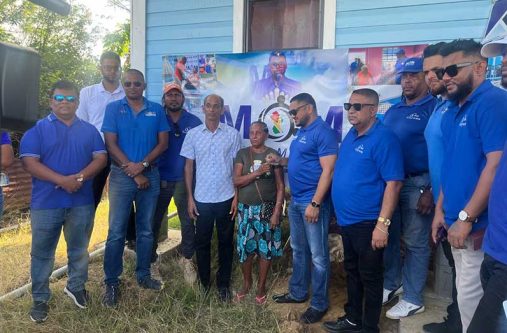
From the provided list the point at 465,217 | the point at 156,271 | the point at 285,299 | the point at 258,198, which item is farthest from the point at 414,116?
the point at 156,271

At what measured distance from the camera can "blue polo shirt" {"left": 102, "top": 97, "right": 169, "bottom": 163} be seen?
11.8 ft

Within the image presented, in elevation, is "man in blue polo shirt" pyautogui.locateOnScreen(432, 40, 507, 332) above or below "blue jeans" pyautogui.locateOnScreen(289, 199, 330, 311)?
above

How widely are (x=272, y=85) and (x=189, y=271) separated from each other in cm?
207

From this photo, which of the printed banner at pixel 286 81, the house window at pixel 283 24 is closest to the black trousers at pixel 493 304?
the printed banner at pixel 286 81

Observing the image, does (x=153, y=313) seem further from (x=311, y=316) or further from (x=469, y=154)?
(x=469, y=154)

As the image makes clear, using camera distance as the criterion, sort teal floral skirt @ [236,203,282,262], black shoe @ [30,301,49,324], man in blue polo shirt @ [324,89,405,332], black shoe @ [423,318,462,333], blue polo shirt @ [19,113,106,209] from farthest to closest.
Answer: teal floral skirt @ [236,203,282,262] → black shoe @ [30,301,49,324] → blue polo shirt @ [19,113,106,209] → black shoe @ [423,318,462,333] → man in blue polo shirt @ [324,89,405,332]

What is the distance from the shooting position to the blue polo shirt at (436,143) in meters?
2.64

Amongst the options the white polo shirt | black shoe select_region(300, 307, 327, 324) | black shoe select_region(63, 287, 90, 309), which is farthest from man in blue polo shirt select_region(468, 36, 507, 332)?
the white polo shirt

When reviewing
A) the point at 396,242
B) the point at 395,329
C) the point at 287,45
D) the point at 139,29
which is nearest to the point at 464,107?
the point at 396,242

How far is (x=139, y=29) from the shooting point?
5.43 meters

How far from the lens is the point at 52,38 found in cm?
1463

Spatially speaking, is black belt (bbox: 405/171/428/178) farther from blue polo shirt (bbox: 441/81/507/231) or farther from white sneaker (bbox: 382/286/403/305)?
white sneaker (bbox: 382/286/403/305)

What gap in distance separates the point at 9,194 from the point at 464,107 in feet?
25.8

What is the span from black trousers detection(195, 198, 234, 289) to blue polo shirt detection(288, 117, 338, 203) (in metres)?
0.67
